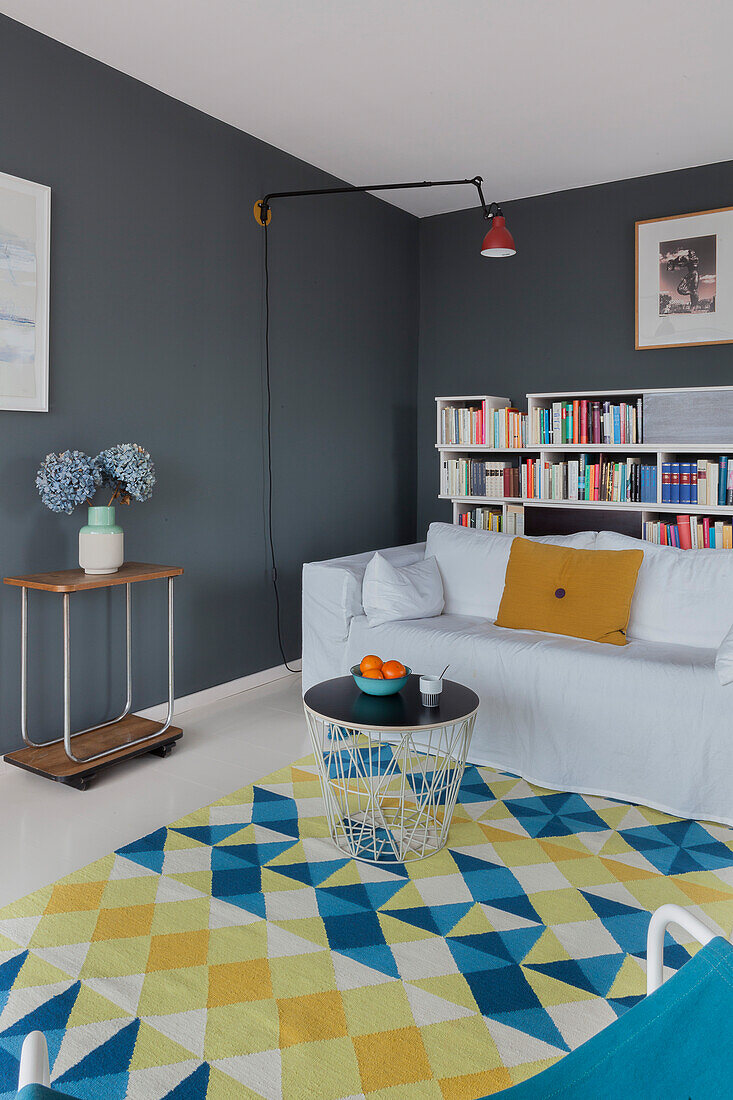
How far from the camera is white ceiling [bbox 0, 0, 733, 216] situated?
2.95 metres

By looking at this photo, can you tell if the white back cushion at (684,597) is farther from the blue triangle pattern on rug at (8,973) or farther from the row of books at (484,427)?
the blue triangle pattern on rug at (8,973)

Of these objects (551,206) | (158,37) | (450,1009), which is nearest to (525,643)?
(450,1009)

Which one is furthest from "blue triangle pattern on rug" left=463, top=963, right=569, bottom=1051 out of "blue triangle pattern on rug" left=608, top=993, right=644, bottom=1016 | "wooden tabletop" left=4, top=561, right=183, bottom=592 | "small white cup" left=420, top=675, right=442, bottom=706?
"wooden tabletop" left=4, top=561, right=183, bottom=592

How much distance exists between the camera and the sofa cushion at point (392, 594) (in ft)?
11.8

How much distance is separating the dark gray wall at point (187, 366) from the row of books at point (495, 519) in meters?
0.62

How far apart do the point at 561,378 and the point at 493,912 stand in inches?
142

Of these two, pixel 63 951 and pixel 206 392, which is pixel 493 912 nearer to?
pixel 63 951

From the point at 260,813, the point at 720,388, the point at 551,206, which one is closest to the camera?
the point at 260,813

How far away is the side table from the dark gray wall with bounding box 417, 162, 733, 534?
108 inches

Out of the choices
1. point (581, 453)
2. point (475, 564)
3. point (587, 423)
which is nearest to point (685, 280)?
point (587, 423)

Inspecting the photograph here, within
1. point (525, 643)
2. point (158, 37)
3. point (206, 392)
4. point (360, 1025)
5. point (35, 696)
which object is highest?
point (158, 37)

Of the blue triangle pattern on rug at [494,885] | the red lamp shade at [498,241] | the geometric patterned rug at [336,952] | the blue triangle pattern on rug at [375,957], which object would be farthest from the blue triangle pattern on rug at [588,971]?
the red lamp shade at [498,241]

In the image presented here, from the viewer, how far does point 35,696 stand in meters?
3.20

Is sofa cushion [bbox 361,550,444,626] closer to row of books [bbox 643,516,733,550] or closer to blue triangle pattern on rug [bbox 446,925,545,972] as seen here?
row of books [bbox 643,516,733,550]
